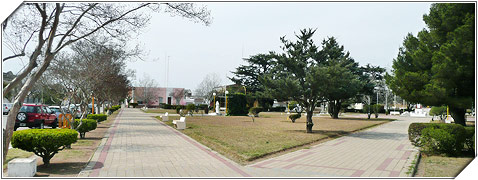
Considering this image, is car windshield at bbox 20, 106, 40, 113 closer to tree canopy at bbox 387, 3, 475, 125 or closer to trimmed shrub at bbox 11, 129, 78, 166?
trimmed shrub at bbox 11, 129, 78, 166

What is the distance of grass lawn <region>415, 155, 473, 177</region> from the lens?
680cm

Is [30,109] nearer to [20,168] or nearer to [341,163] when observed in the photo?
[20,168]

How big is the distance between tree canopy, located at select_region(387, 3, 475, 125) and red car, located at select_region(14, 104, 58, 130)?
1581cm

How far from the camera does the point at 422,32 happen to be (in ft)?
37.3

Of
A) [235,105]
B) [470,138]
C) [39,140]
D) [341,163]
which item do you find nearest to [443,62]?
[470,138]

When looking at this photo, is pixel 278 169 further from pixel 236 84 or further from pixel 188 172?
pixel 236 84

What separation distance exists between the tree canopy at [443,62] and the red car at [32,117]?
1581cm

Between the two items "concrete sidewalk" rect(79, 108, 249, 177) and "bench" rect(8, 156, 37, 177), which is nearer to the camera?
"bench" rect(8, 156, 37, 177)

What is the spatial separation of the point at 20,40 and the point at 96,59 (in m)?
7.74

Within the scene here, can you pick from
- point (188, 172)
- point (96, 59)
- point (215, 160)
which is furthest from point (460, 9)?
point (96, 59)

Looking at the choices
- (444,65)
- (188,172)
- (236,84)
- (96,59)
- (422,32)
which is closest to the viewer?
(188,172)

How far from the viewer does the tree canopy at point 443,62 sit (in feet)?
24.4

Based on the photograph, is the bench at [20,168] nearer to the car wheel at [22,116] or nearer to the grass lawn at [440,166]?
the grass lawn at [440,166]

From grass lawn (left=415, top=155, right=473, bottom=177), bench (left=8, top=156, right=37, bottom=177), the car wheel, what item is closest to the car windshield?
the car wheel
